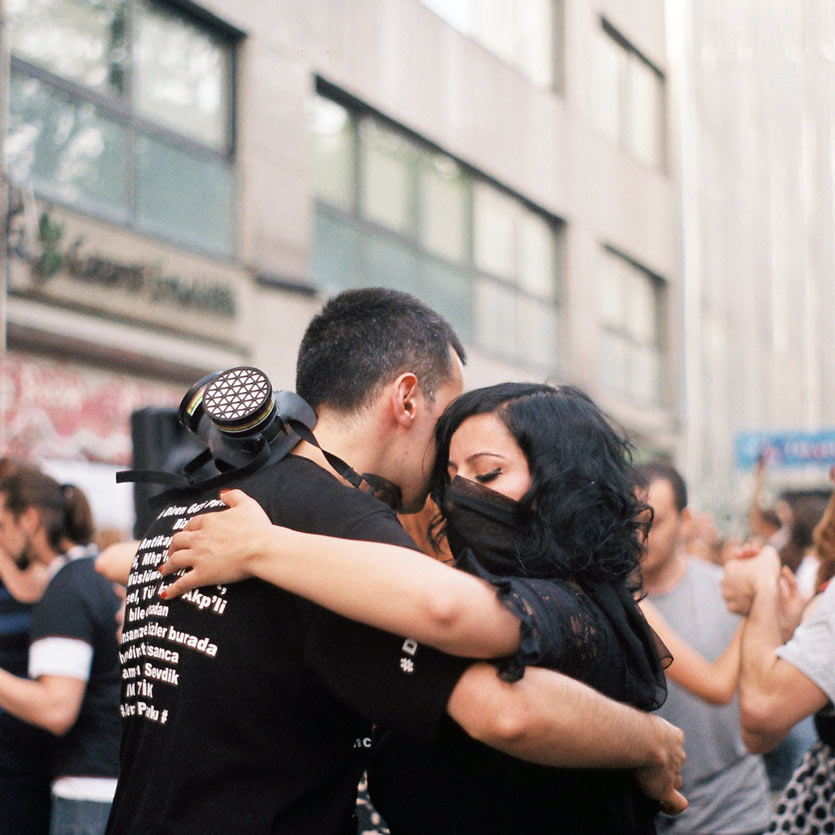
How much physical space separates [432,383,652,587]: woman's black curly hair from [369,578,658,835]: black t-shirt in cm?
8

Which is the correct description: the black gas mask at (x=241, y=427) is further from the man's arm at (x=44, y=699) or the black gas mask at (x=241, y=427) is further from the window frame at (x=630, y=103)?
the window frame at (x=630, y=103)

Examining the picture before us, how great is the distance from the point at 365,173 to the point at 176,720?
12.1 meters

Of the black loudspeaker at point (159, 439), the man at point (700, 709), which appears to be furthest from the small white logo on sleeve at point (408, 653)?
the black loudspeaker at point (159, 439)

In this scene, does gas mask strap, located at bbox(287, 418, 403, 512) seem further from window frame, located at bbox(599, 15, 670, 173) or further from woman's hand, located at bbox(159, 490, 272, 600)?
window frame, located at bbox(599, 15, 670, 173)

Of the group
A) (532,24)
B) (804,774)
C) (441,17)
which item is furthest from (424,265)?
(804,774)

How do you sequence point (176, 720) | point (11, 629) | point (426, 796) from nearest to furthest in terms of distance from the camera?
point (176, 720)
point (426, 796)
point (11, 629)

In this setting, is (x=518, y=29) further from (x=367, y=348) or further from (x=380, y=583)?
(x=380, y=583)

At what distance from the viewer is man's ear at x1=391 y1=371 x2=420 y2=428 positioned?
7.15ft

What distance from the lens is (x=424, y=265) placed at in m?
14.4

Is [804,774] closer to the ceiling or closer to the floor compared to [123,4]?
closer to the floor

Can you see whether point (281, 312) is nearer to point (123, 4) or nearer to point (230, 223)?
point (230, 223)

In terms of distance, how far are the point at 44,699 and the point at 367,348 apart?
6.71 ft

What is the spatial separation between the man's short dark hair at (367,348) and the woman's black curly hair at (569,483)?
0.13 meters

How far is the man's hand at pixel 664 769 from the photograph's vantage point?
191 cm
